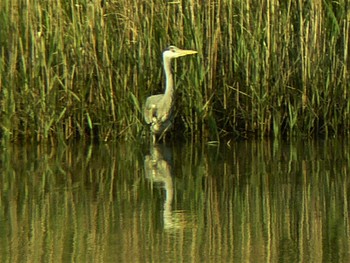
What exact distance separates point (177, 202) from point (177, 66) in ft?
8.91

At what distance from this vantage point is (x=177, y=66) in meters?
9.59

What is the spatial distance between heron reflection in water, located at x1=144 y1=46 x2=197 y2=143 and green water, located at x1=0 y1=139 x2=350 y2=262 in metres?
0.18

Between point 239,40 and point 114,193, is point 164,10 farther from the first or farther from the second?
point 114,193

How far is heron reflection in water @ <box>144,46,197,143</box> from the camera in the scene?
29.8 feet

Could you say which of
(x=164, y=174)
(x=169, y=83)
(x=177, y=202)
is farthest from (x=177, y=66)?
(x=177, y=202)

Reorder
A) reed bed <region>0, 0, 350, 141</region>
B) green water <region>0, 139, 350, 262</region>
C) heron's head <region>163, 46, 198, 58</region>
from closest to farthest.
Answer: green water <region>0, 139, 350, 262</region>
heron's head <region>163, 46, 198, 58</region>
reed bed <region>0, 0, 350, 141</region>

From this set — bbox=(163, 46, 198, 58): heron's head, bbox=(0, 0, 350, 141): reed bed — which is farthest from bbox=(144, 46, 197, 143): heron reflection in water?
bbox=(0, 0, 350, 141): reed bed

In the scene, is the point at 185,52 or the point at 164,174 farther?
the point at 185,52

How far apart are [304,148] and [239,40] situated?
3.45ft

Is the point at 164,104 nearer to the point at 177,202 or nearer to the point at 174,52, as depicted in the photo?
the point at 174,52

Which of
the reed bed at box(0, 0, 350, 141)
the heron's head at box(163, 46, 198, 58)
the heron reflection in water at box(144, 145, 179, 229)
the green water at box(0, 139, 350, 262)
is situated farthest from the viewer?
the reed bed at box(0, 0, 350, 141)

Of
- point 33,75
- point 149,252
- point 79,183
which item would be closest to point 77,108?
point 33,75

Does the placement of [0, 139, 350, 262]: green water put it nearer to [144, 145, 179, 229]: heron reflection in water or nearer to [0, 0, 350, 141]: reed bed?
[144, 145, 179, 229]: heron reflection in water

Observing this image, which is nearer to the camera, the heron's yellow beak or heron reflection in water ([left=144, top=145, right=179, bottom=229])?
heron reflection in water ([left=144, top=145, right=179, bottom=229])
